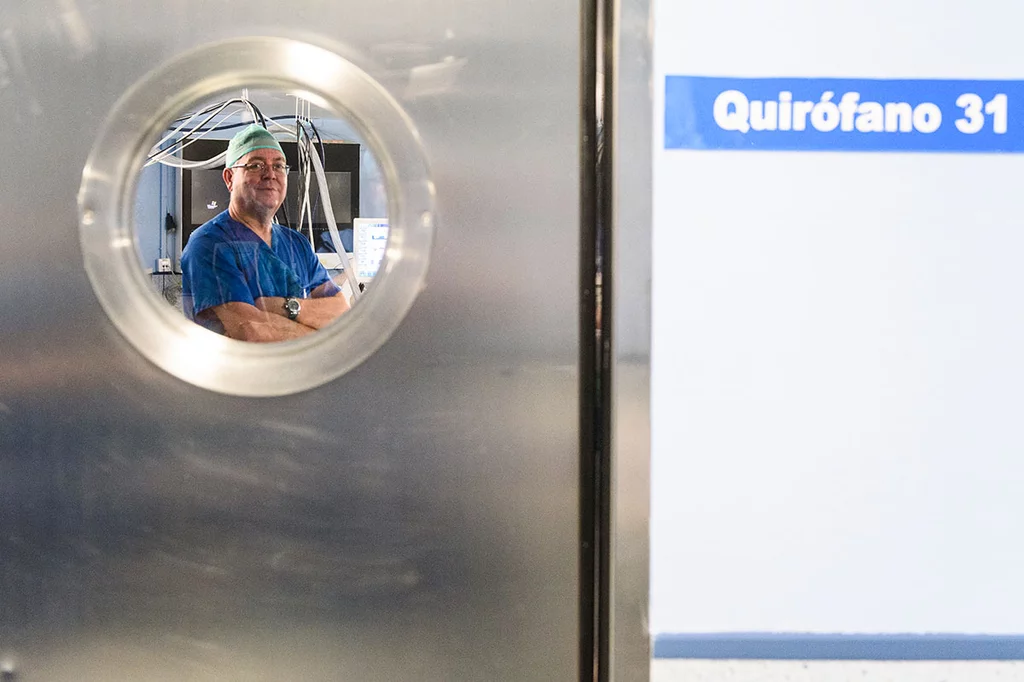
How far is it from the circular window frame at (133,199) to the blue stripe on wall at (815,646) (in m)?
0.54

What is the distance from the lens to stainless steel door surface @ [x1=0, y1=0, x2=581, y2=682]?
1078mm

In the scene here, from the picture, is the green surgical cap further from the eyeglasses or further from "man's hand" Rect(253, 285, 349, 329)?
"man's hand" Rect(253, 285, 349, 329)

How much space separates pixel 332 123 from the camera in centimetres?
112

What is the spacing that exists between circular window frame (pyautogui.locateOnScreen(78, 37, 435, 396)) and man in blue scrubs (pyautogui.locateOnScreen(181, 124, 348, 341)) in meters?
0.05

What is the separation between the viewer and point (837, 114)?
0.98 meters

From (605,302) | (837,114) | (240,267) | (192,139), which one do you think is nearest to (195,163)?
(192,139)

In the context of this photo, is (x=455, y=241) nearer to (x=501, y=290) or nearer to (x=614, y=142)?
(x=501, y=290)

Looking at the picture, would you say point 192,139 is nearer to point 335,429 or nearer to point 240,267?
point 240,267

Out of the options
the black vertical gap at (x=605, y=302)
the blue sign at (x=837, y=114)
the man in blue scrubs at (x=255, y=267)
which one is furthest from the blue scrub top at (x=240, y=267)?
the blue sign at (x=837, y=114)

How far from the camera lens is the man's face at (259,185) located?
120 cm

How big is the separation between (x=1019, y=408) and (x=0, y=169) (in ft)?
4.27

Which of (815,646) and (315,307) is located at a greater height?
(315,307)

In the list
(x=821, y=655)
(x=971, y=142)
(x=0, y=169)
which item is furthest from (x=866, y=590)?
(x=0, y=169)

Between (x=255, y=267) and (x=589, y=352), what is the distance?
479 millimetres
